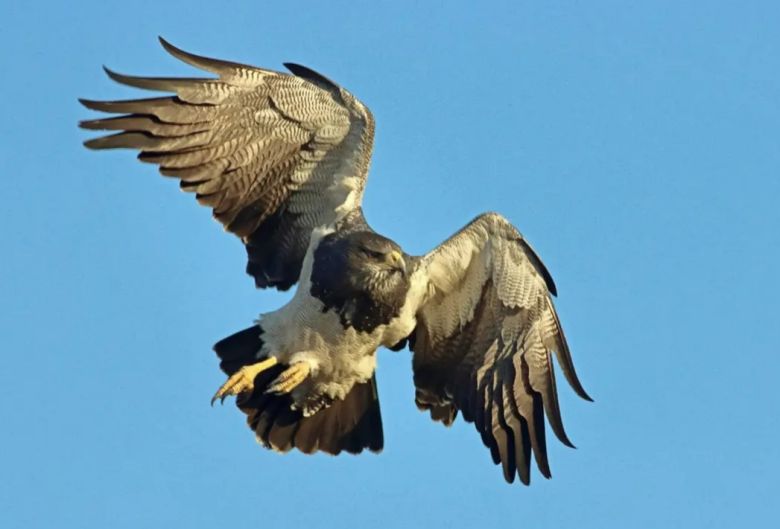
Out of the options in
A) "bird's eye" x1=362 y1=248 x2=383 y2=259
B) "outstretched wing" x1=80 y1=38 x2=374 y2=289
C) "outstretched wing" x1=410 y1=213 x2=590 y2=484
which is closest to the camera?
"bird's eye" x1=362 y1=248 x2=383 y2=259

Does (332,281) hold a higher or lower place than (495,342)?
higher

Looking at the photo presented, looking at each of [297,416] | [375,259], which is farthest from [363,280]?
[297,416]

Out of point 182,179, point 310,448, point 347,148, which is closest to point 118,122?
point 182,179

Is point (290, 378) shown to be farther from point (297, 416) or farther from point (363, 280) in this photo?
point (363, 280)

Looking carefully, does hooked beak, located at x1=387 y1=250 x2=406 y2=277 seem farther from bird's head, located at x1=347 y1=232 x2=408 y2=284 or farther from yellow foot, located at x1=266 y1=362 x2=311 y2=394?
yellow foot, located at x1=266 y1=362 x2=311 y2=394

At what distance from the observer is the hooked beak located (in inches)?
595

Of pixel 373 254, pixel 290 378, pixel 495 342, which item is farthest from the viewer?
pixel 495 342

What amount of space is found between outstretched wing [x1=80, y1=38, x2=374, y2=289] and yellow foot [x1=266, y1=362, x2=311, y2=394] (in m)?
0.83

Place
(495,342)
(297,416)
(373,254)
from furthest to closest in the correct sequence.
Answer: (495,342) < (297,416) < (373,254)

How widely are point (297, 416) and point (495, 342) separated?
5.42 ft

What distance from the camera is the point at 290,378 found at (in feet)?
50.2

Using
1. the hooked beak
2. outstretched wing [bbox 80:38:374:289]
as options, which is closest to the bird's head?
the hooked beak

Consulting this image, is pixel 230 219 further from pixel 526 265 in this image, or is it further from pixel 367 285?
pixel 526 265

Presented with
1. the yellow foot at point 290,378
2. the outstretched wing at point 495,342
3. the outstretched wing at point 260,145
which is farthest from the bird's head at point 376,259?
the yellow foot at point 290,378
